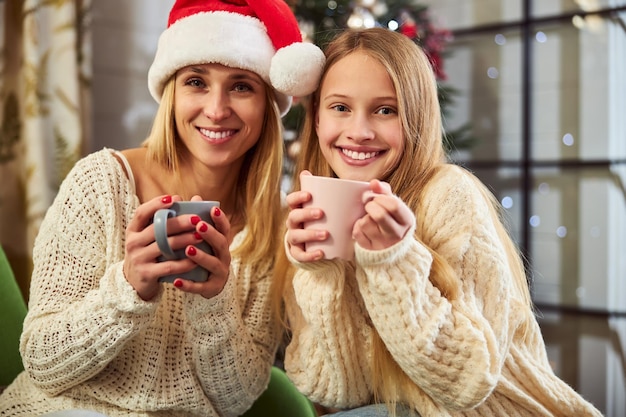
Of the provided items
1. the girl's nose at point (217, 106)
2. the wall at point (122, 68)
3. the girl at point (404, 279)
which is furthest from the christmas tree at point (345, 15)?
the girl at point (404, 279)

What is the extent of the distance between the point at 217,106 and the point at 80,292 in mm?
403

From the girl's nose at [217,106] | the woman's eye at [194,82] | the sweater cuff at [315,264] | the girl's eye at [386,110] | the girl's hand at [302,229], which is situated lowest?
the sweater cuff at [315,264]

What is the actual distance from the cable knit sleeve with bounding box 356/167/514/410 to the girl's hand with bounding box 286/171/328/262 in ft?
0.21

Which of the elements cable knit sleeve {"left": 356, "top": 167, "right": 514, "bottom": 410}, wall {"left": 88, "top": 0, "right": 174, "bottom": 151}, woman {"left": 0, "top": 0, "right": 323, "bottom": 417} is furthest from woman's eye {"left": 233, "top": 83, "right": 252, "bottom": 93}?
wall {"left": 88, "top": 0, "right": 174, "bottom": 151}

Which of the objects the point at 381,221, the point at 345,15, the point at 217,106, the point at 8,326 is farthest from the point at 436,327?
the point at 345,15

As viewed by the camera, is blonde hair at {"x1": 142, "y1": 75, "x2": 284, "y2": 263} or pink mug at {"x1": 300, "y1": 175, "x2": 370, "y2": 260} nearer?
pink mug at {"x1": 300, "y1": 175, "x2": 370, "y2": 260}

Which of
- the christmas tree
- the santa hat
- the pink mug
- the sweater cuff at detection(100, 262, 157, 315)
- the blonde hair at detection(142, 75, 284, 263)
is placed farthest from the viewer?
the christmas tree

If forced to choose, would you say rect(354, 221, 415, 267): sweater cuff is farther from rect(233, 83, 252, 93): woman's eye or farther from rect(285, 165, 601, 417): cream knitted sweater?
rect(233, 83, 252, 93): woman's eye

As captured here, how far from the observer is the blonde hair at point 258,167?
4.35 feet

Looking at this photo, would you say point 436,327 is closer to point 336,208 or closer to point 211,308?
point 336,208

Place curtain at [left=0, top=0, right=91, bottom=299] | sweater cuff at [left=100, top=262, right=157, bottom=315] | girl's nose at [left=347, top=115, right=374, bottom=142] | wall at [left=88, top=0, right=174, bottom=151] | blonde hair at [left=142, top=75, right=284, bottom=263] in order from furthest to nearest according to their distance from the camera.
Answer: wall at [left=88, top=0, right=174, bottom=151] → curtain at [left=0, top=0, right=91, bottom=299] → blonde hair at [left=142, top=75, right=284, bottom=263] → girl's nose at [left=347, top=115, right=374, bottom=142] → sweater cuff at [left=100, top=262, right=157, bottom=315]

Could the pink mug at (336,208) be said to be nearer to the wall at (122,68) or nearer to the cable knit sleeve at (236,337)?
the cable knit sleeve at (236,337)

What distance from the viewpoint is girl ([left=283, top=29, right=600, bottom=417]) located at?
37.6 inches

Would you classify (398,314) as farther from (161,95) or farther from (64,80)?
(64,80)
